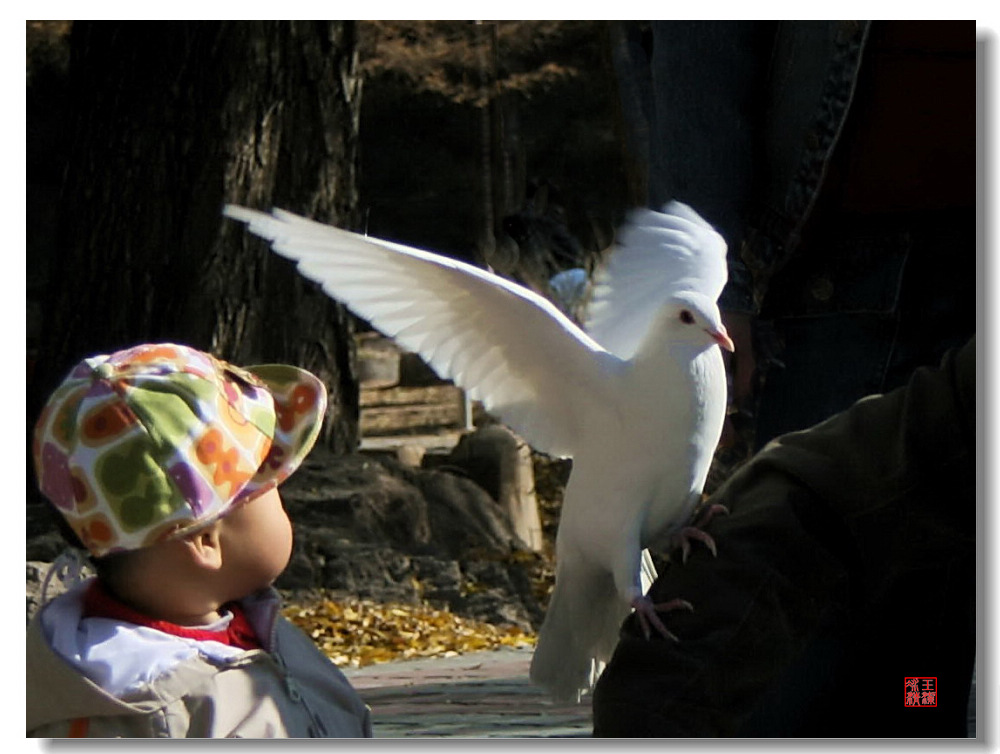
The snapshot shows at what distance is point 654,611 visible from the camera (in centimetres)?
178

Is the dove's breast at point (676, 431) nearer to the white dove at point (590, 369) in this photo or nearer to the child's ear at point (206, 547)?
the white dove at point (590, 369)

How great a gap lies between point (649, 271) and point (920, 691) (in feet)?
2.15

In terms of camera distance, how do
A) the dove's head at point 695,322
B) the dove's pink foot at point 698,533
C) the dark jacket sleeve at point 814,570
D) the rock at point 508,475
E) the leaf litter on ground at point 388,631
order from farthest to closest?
1. the rock at point 508,475
2. the leaf litter on ground at point 388,631
3. the dove's head at point 695,322
4. the dove's pink foot at point 698,533
5. the dark jacket sleeve at point 814,570

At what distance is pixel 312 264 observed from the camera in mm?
2102

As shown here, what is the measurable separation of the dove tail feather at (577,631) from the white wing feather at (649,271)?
0.32 metres

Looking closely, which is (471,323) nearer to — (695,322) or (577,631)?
(695,322)

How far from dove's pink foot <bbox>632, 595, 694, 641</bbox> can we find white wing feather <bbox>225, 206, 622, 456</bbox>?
36cm

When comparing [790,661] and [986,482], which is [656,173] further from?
[790,661]

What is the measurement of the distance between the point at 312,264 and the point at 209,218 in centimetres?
194

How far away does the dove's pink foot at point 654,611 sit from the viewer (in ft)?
5.75

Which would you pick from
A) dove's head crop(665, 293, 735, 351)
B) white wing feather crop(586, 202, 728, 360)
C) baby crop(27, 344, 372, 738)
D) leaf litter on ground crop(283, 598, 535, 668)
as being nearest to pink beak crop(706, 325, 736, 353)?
dove's head crop(665, 293, 735, 351)

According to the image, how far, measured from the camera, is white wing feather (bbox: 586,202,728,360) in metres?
2.16

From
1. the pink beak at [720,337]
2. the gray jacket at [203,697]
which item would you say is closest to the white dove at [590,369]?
the pink beak at [720,337]

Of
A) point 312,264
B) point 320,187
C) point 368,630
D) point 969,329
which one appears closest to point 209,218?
point 320,187
